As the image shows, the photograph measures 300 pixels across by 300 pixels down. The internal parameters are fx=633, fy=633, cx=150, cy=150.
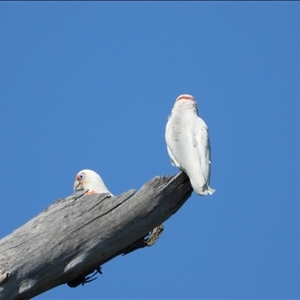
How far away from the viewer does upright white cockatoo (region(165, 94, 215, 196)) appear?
21.8ft

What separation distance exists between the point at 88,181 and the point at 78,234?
4.30 metres

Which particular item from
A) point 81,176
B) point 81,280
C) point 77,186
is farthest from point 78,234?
point 77,186

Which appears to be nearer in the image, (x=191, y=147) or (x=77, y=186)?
(x=191, y=147)

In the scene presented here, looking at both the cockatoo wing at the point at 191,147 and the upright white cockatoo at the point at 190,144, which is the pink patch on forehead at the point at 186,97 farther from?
the cockatoo wing at the point at 191,147

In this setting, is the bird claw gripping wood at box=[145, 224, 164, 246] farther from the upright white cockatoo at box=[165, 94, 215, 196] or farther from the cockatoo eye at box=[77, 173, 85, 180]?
the cockatoo eye at box=[77, 173, 85, 180]

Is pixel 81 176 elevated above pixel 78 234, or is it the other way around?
pixel 81 176

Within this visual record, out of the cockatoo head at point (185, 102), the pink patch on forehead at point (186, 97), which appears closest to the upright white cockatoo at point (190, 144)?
the cockatoo head at point (185, 102)

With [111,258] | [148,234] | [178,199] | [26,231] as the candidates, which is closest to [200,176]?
[178,199]

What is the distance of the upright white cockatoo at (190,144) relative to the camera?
21.8ft

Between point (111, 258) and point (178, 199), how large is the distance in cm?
98

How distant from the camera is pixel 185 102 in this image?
868cm

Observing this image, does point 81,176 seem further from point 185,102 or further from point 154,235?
point 154,235

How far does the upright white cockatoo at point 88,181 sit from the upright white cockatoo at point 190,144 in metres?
2.33

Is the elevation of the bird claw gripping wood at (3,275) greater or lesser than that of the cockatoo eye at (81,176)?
lesser
